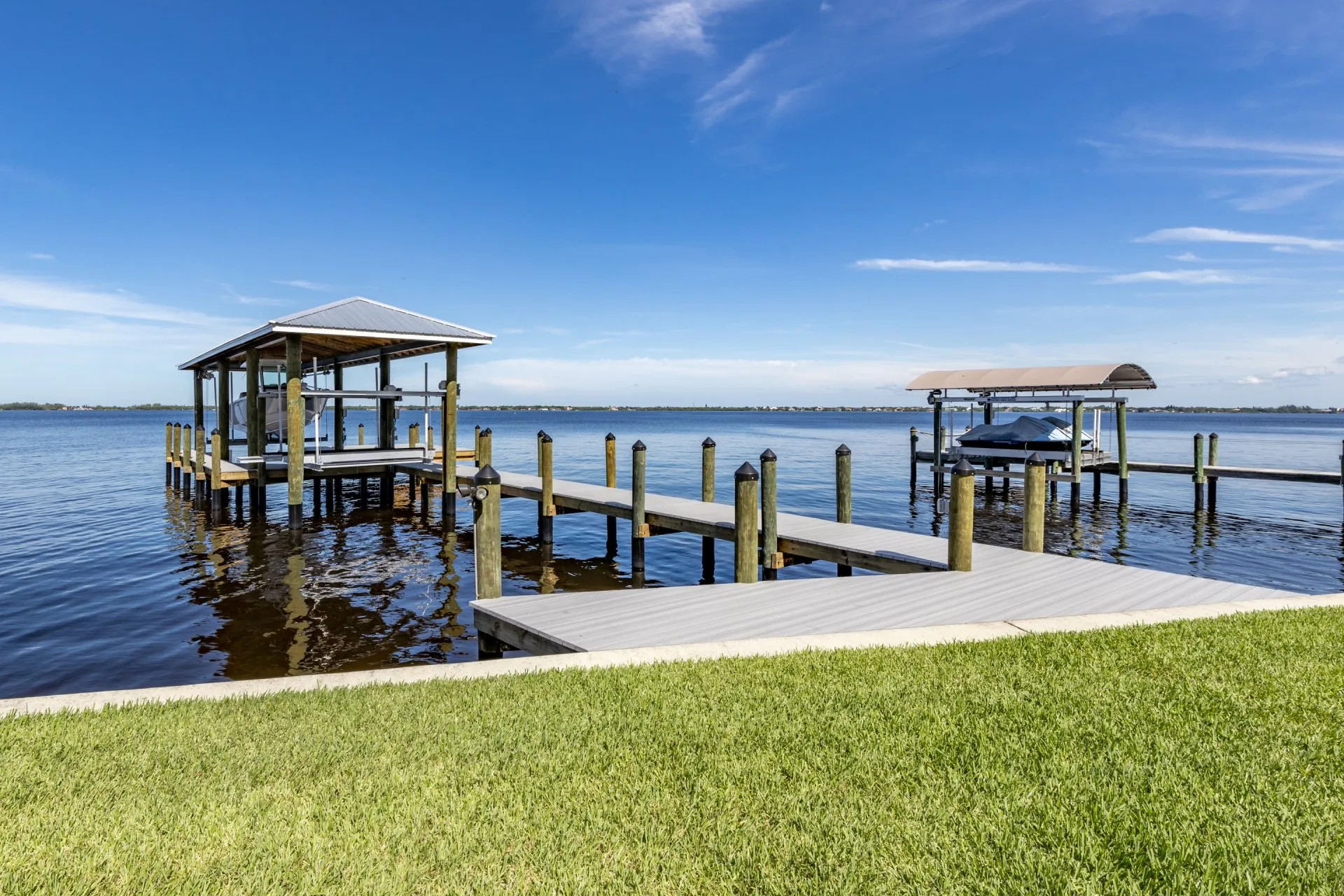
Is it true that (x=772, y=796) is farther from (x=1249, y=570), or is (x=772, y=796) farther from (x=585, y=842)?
(x=1249, y=570)

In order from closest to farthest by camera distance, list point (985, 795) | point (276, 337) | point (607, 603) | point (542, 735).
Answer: point (985, 795), point (542, 735), point (607, 603), point (276, 337)

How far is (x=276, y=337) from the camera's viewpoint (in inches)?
679

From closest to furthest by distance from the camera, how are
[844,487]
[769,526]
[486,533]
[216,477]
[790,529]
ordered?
[486,533], [769,526], [790,529], [844,487], [216,477]

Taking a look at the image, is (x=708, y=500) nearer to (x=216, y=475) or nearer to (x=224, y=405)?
(x=216, y=475)

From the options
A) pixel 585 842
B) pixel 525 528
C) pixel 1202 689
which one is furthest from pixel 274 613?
pixel 1202 689

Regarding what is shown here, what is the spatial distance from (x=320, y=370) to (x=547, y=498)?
11899mm

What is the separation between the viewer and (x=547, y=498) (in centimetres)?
1569

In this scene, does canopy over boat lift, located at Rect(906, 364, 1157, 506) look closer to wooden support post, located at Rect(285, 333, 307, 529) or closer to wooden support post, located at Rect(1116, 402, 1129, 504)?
wooden support post, located at Rect(1116, 402, 1129, 504)

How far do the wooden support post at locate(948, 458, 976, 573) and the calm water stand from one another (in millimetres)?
5008

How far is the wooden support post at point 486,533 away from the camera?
7.96 meters

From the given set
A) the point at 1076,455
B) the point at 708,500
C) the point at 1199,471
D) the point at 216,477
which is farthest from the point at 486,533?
the point at 1199,471

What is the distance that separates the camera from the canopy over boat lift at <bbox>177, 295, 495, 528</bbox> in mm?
15719

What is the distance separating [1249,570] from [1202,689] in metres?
12.6

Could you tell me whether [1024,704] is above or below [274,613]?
above
